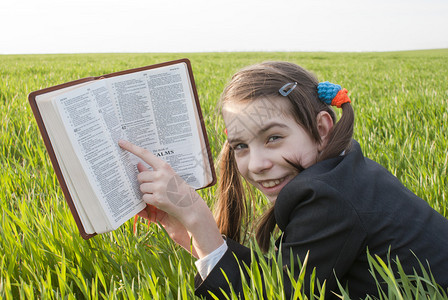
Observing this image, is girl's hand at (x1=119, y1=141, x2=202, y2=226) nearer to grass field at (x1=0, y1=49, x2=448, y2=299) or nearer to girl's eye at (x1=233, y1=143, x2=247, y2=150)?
grass field at (x1=0, y1=49, x2=448, y2=299)

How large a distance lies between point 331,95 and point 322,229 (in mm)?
509

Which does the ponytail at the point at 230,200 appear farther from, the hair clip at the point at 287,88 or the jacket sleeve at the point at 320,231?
the jacket sleeve at the point at 320,231

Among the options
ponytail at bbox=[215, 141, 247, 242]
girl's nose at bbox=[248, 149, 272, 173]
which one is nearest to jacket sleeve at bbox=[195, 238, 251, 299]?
girl's nose at bbox=[248, 149, 272, 173]

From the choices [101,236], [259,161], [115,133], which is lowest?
[101,236]

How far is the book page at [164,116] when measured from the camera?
1235 millimetres

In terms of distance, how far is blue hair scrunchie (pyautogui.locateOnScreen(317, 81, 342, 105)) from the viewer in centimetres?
144

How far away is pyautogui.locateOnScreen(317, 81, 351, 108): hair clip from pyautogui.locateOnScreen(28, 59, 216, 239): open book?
1.38 feet

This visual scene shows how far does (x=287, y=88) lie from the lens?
4.58 ft

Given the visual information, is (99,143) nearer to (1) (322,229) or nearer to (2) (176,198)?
(2) (176,198)

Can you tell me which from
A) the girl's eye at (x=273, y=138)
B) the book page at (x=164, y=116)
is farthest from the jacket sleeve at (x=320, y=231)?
the book page at (x=164, y=116)

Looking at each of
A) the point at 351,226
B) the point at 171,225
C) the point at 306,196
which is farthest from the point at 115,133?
the point at 351,226

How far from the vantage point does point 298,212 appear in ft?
3.76

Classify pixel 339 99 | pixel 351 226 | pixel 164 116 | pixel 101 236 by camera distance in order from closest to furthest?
1. pixel 351 226
2. pixel 164 116
3. pixel 339 99
4. pixel 101 236

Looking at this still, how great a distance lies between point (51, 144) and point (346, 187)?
76cm
